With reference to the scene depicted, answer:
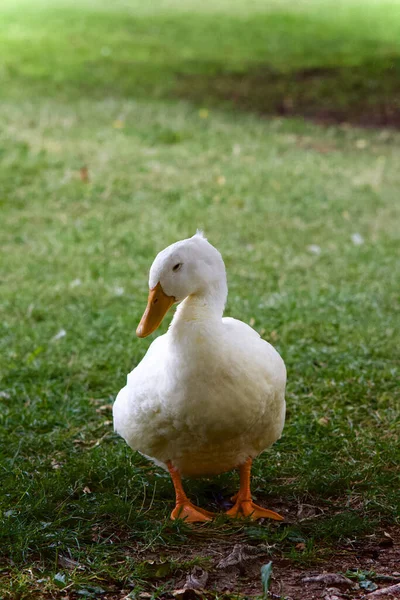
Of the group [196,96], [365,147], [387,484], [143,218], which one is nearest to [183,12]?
[196,96]

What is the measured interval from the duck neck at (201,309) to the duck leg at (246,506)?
0.69 metres

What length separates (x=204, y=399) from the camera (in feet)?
10.9

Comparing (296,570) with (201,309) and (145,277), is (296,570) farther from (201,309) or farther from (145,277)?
(145,277)

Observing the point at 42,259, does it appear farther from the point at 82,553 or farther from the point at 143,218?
the point at 82,553

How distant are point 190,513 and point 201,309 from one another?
2.84 feet

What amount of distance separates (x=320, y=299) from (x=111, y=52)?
10.7 meters

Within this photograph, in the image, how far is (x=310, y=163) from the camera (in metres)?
10.3

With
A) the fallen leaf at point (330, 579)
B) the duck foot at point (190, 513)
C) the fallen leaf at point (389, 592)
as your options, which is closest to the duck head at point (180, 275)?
the duck foot at point (190, 513)

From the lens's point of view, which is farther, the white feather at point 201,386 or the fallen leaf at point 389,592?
the white feather at point 201,386

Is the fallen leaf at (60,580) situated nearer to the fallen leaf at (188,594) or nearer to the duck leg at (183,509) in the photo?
the fallen leaf at (188,594)

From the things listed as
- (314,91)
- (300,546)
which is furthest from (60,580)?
(314,91)

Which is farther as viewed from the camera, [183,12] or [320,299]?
[183,12]

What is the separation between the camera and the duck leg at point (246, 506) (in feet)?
11.8

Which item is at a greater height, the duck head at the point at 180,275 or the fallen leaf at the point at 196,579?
the duck head at the point at 180,275
